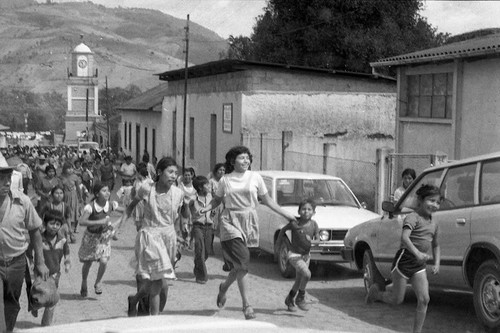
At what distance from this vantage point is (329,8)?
Answer: 4194 cm

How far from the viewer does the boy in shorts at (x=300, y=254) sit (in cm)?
1036

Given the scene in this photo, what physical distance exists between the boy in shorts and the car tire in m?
0.76

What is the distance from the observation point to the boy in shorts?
1036 cm

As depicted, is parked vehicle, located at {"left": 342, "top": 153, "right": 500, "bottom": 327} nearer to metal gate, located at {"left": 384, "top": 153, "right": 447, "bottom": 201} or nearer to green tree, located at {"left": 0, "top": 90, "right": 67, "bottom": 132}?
metal gate, located at {"left": 384, "top": 153, "right": 447, "bottom": 201}

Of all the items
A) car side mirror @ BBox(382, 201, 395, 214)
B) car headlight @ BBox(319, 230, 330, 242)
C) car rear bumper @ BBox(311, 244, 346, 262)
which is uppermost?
car side mirror @ BBox(382, 201, 395, 214)

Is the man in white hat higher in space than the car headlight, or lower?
higher

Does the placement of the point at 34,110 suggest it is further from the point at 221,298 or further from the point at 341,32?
the point at 221,298

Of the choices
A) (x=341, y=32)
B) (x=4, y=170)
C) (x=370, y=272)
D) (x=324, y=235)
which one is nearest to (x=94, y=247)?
(x=370, y=272)

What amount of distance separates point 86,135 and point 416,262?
84578 millimetres

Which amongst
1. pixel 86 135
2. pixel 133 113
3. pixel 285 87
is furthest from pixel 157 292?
pixel 86 135

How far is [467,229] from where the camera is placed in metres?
9.09

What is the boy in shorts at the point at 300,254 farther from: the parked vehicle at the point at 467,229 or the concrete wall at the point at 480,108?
the concrete wall at the point at 480,108

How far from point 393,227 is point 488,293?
181cm

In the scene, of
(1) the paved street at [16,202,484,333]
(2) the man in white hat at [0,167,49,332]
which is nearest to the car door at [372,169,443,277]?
(1) the paved street at [16,202,484,333]
